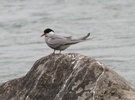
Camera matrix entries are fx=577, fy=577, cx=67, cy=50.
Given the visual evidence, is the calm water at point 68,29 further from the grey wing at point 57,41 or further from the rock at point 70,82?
the rock at point 70,82

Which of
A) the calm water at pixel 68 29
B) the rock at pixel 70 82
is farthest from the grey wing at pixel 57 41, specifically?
the calm water at pixel 68 29

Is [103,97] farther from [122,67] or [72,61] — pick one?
[122,67]

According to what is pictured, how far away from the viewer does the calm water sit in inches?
726

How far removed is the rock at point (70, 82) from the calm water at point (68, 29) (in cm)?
624

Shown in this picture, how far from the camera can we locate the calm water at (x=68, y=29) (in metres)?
18.4

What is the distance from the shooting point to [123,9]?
27469 millimetres

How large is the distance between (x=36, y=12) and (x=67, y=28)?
4.63 meters

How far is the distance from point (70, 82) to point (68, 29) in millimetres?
14346

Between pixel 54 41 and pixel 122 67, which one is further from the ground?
pixel 54 41

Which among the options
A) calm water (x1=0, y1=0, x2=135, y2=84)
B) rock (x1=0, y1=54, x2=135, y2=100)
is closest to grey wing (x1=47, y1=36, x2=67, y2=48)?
rock (x1=0, y1=54, x2=135, y2=100)

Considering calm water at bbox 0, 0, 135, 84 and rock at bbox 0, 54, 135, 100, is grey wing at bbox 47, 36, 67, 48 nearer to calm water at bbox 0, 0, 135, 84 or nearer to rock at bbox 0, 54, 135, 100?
rock at bbox 0, 54, 135, 100

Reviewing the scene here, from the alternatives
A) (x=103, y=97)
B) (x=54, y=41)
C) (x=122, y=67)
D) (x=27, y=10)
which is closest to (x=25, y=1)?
(x=27, y=10)

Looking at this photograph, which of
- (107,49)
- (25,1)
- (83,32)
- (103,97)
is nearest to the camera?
(103,97)

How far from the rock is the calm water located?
624cm
